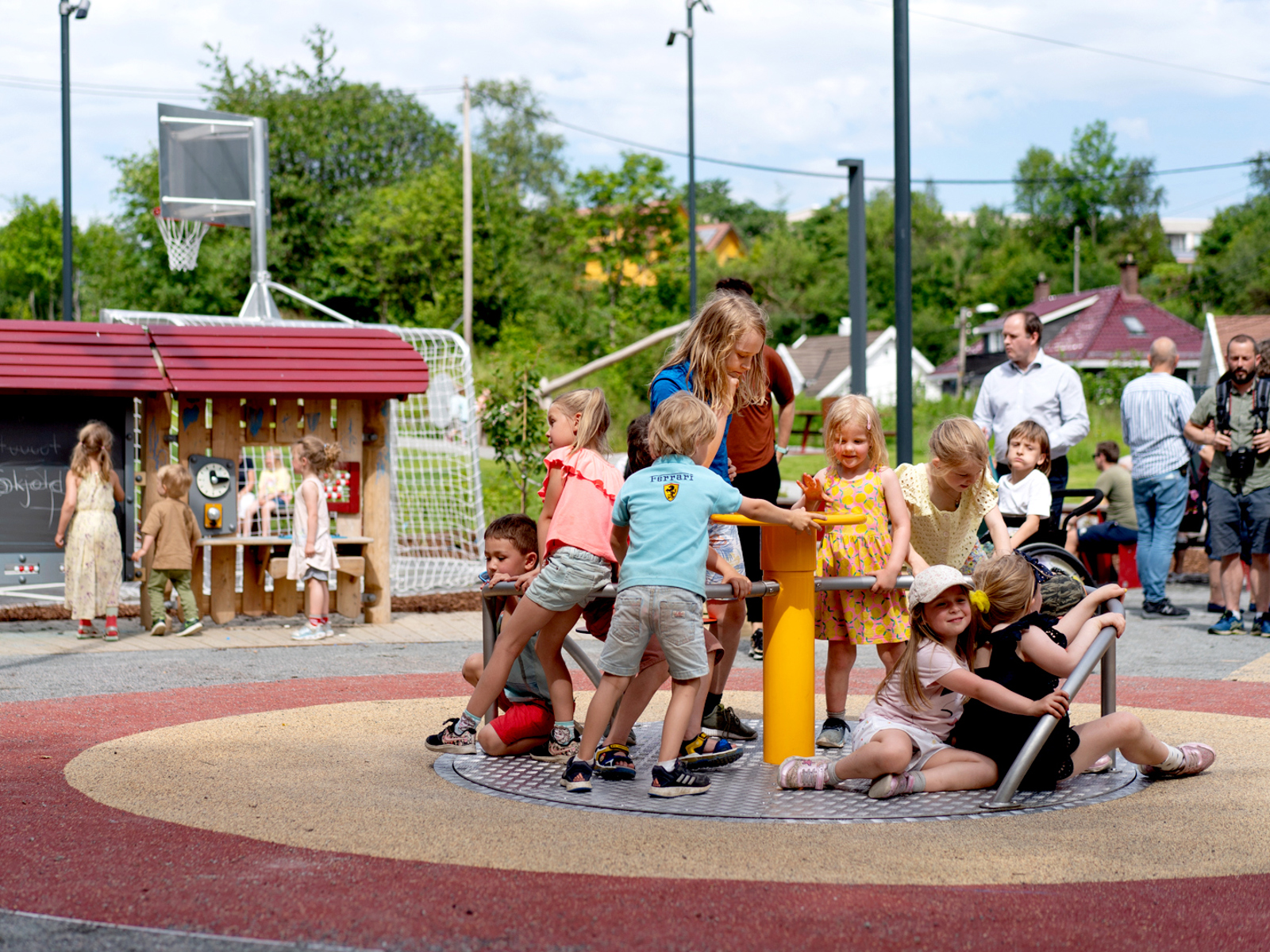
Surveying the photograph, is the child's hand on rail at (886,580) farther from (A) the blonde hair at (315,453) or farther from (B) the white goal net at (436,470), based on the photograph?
(B) the white goal net at (436,470)

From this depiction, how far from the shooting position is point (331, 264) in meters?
47.8

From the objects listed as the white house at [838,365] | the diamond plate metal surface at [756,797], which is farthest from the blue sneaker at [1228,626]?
the white house at [838,365]

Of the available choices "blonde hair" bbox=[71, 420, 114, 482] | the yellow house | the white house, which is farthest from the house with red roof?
"blonde hair" bbox=[71, 420, 114, 482]

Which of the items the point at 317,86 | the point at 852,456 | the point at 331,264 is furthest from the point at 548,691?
the point at 317,86

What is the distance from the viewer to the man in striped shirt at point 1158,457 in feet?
33.3

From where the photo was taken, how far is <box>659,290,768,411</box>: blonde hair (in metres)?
5.40

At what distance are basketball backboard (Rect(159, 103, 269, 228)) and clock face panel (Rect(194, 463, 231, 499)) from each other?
16.1 feet

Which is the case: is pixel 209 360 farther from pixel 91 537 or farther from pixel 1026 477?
pixel 1026 477

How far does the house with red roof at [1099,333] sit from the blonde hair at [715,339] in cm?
5424

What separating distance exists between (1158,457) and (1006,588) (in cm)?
587

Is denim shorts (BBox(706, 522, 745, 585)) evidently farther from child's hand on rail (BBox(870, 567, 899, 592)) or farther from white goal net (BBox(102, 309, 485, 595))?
white goal net (BBox(102, 309, 485, 595))

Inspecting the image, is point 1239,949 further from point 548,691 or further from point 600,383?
point 600,383

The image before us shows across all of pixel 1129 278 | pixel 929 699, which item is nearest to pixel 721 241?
pixel 1129 278

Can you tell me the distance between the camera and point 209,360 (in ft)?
33.8
